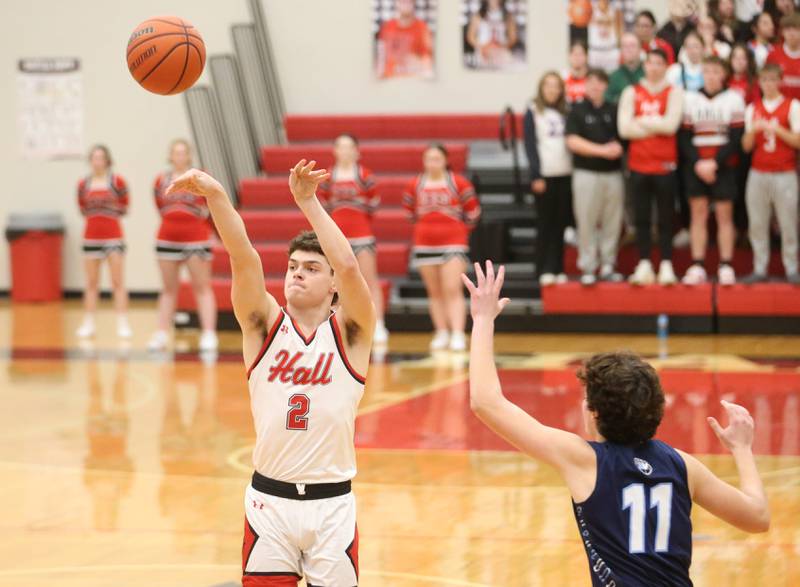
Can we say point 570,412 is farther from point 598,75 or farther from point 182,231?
point 182,231

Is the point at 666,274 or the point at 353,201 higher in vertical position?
the point at 353,201

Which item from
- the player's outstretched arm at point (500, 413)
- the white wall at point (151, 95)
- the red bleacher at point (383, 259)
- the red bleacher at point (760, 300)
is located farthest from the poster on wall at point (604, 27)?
the player's outstretched arm at point (500, 413)

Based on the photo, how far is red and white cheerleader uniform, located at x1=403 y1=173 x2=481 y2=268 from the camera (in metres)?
12.8

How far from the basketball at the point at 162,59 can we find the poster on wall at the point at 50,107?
13.2m

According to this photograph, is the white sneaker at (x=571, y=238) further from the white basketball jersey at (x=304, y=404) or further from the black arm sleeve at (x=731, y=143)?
the white basketball jersey at (x=304, y=404)

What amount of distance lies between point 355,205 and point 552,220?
2186mm

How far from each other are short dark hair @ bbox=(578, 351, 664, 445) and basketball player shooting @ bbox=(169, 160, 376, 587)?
1.08 m

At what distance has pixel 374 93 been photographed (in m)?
17.9

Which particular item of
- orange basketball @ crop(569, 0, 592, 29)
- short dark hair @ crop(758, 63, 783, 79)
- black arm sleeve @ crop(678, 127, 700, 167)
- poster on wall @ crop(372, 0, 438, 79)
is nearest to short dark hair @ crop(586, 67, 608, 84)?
black arm sleeve @ crop(678, 127, 700, 167)

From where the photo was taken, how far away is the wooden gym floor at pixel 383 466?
6.11 metres

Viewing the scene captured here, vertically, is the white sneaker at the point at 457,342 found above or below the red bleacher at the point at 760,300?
below

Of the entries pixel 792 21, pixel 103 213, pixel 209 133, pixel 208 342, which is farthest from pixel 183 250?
pixel 792 21

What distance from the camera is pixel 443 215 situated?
42.2 ft

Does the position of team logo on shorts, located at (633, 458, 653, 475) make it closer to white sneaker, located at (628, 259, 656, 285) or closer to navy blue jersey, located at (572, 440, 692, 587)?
navy blue jersey, located at (572, 440, 692, 587)
